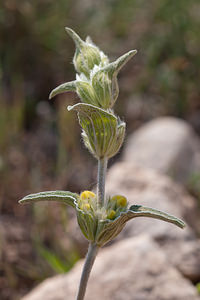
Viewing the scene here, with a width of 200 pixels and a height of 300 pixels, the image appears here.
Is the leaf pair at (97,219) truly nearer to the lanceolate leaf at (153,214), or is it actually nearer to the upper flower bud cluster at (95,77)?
the lanceolate leaf at (153,214)

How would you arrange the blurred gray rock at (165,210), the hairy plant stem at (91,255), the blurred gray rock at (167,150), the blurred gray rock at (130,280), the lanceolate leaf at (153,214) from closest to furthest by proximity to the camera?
the lanceolate leaf at (153,214)
the hairy plant stem at (91,255)
the blurred gray rock at (130,280)
the blurred gray rock at (165,210)
the blurred gray rock at (167,150)

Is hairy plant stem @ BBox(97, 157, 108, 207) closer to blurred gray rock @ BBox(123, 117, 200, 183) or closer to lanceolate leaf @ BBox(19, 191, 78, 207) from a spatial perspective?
lanceolate leaf @ BBox(19, 191, 78, 207)

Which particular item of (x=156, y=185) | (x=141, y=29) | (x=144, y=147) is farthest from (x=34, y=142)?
(x=141, y=29)

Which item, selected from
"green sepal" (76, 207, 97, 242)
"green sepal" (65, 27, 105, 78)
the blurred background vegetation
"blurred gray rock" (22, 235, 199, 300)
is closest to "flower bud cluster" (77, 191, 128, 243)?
"green sepal" (76, 207, 97, 242)

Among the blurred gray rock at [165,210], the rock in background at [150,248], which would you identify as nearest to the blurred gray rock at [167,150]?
the rock in background at [150,248]

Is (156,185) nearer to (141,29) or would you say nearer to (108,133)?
(108,133)

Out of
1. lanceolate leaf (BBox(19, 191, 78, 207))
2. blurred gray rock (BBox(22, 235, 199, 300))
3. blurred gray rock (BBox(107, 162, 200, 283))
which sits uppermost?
lanceolate leaf (BBox(19, 191, 78, 207))
